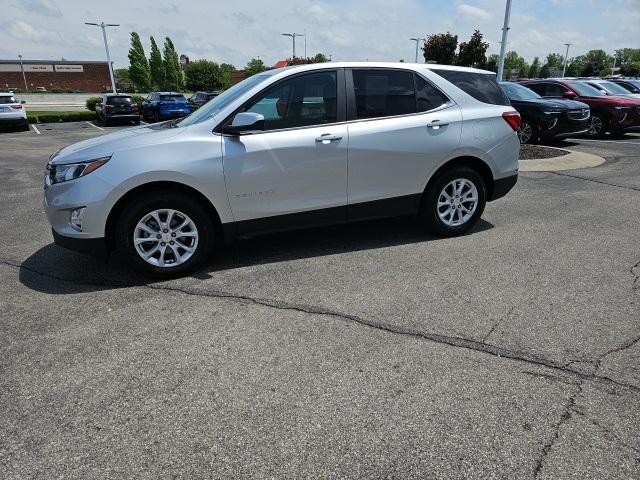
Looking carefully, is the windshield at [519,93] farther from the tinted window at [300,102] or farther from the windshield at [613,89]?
the tinted window at [300,102]

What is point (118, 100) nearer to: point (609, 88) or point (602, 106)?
point (602, 106)

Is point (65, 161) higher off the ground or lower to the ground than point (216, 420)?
higher

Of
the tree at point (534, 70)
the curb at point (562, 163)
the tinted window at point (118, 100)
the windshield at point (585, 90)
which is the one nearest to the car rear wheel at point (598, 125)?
the windshield at point (585, 90)

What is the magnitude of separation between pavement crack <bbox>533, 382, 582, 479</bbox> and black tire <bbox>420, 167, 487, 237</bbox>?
2.73m

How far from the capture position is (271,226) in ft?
15.1

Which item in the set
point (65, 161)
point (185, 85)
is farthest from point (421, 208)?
point (185, 85)

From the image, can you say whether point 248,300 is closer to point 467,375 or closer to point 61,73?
point 467,375

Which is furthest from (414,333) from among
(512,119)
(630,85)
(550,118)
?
(630,85)

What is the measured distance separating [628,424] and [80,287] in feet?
13.3

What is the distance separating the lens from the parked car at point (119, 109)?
2308 centimetres

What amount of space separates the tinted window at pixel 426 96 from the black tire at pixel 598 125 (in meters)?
12.1

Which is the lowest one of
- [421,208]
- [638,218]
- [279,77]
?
[638,218]

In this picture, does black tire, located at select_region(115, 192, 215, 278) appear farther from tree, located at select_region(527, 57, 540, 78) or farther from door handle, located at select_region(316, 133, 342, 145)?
tree, located at select_region(527, 57, 540, 78)

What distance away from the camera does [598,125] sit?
49.1ft
